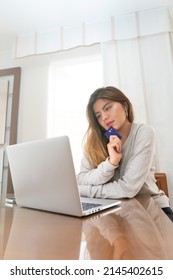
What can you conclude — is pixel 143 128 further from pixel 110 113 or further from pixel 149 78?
pixel 149 78

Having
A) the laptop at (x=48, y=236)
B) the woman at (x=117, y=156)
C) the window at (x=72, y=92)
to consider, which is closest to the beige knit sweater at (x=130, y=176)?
the woman at (x=117, y=156)

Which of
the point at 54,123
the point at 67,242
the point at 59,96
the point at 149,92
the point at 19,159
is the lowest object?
the point at 67,242

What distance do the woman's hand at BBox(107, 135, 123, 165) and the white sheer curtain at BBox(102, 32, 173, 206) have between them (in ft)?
2.97

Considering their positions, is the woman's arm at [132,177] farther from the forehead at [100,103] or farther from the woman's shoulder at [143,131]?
the forehead at [100,103]

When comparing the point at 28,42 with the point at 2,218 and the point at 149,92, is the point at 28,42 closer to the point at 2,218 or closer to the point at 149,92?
the point at 149,92

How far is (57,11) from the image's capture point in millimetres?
1814

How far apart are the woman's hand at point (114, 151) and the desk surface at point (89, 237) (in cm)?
33

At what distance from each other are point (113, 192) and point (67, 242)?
452mm

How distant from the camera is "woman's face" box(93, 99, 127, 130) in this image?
3.54 feet

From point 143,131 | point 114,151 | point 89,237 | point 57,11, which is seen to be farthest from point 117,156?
point 57,11

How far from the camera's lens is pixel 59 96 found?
82.0 inches

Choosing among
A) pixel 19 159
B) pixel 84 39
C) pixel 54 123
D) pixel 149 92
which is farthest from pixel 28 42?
pixel 19 159

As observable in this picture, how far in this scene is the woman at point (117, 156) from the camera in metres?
0.77

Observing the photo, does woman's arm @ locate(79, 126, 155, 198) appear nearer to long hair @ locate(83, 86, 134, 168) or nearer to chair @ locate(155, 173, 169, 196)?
long hair @ locate(83, 86, 134, 168)
